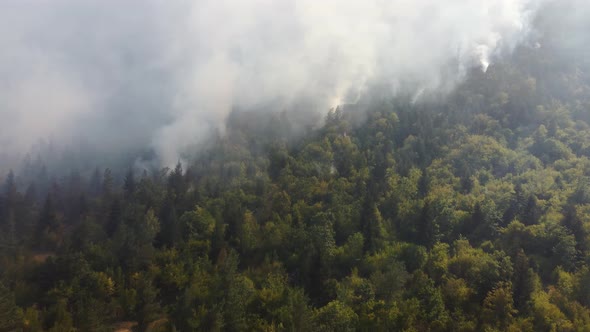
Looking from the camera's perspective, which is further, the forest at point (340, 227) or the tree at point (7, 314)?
the forest at point (340, 227)

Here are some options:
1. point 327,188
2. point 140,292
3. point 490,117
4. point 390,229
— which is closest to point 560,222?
point 390,229

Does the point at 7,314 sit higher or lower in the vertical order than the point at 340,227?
lower

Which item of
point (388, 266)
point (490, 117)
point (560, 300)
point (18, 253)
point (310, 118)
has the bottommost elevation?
point (560, 300)

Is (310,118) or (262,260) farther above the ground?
(310,118)

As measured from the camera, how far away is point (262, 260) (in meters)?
81.1

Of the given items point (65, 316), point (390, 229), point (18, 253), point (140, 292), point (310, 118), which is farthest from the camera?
point (310, 118)

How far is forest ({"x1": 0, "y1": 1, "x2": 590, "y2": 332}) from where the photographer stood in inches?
2279

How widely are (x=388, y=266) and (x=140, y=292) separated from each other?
123ft

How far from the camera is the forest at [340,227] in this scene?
57875 millimetres

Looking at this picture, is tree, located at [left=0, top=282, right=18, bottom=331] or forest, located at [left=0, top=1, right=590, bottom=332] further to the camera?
forest, located at [left=0, top=1, right=590, bottom=332]

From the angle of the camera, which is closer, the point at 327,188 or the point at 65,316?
the point at 65,316

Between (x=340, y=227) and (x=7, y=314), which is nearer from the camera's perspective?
(x=7, y=314)

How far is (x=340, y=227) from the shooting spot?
3438 inches

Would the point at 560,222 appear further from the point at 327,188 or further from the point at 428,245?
the point at 327,188
